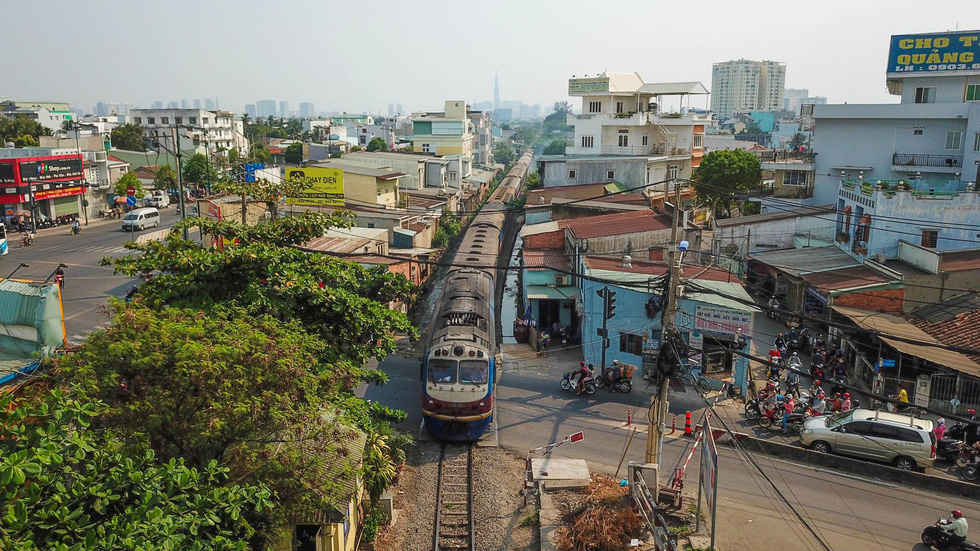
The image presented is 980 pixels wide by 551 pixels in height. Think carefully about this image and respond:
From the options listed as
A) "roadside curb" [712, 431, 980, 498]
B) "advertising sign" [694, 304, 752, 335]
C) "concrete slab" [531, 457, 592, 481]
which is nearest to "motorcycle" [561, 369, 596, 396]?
"advertising sign" [694, 304, 752, 335]

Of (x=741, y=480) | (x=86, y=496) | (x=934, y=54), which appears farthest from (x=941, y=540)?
(x=934, y=54)

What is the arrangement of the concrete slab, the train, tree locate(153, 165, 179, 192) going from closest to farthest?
the concrete slab → the train → tree locate(153, 165, 179, 192)

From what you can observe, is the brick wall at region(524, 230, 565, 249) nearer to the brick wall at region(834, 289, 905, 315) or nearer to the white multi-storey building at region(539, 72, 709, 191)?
the brick wall at region(834, 289, 905, 315)

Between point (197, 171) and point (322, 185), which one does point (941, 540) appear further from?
point (197, 171)

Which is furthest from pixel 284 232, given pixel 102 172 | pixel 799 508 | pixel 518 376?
pixel 102 172

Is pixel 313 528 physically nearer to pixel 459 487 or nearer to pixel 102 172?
pixel 459 487
